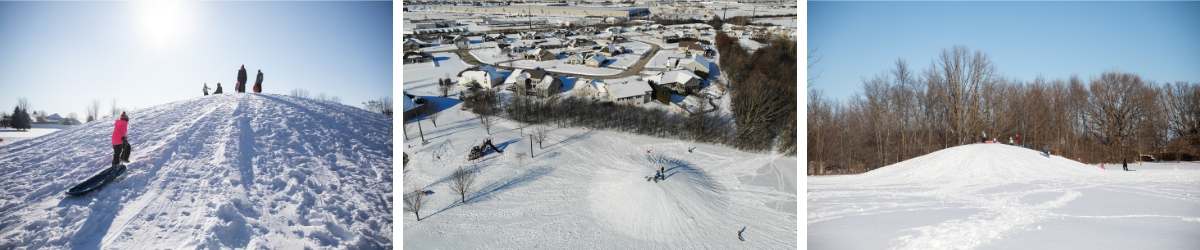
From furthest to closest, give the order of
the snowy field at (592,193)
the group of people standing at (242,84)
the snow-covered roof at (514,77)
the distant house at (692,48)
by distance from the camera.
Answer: the distant house at (692,48), the snow-covered roof at (514,77), the snowy field at (592,193), the group of people standing at (242,84)

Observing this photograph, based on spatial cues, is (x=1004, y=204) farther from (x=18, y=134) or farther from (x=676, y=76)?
(x=18, y=134)

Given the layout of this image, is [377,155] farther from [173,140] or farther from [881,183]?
[881,183]

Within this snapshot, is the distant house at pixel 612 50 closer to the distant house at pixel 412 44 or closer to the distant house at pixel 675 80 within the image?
the distant house at pixel 675 80

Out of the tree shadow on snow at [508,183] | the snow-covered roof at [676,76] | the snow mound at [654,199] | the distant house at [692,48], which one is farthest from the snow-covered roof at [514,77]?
the distant house at [692,48]

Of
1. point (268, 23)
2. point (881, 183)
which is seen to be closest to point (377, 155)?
point (268, 23)

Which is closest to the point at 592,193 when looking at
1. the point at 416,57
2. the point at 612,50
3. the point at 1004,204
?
the point at 612,50

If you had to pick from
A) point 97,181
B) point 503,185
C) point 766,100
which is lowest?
point 503,185
